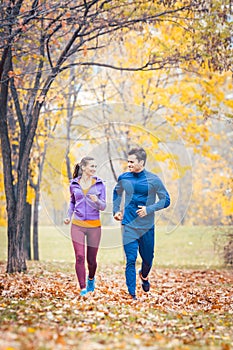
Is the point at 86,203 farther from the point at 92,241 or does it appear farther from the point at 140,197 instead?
the point at 140,197

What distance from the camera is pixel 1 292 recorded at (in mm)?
8508

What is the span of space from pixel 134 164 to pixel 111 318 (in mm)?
2304

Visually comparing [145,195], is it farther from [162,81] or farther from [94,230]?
[162,81]

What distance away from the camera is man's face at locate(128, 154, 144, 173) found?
7.79 metres

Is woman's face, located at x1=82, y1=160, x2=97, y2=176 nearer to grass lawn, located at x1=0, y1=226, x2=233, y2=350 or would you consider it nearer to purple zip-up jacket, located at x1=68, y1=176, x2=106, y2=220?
purple zip-up jacket, located at x1=68, y1=176, x2=106, y2=220

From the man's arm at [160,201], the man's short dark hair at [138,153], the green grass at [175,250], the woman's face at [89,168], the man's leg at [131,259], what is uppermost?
the man's short dark hair at [138,153]

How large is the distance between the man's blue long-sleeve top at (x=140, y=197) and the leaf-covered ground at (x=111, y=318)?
111cm

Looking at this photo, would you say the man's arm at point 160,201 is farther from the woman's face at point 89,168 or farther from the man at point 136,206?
the woman's face at point 89,168

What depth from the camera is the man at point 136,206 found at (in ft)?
25.6

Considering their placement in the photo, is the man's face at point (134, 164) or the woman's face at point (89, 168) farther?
the woman's face at point (89, 168)

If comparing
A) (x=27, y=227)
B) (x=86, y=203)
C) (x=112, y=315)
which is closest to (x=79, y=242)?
(x=86, y=203)

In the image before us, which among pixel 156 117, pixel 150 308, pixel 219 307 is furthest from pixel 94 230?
pixel 156 117

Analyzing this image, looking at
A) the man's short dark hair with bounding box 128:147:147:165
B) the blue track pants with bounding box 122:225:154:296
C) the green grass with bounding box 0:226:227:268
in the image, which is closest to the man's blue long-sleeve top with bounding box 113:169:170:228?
the blue track pants with bounding box 122:225:154:296

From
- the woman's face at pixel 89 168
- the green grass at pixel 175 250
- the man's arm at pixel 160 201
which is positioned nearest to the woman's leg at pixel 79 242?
the woman's face at pixel 89 168
